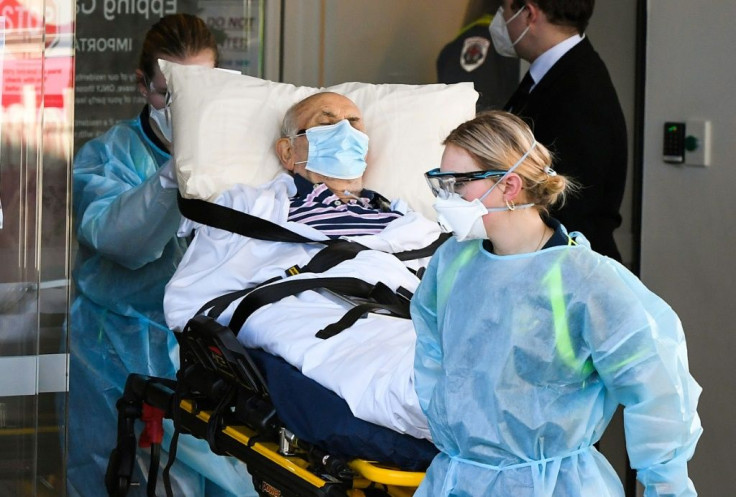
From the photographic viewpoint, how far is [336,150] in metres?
2.72

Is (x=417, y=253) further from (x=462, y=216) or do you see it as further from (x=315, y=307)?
(x=462, y=216)

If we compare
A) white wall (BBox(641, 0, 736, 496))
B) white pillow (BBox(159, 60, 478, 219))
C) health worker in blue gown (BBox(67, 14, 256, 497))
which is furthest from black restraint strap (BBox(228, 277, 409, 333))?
white wall (BBox(641, 0, 736, 496))

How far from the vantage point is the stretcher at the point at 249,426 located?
1.90m

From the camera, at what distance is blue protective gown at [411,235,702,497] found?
1.59 meters

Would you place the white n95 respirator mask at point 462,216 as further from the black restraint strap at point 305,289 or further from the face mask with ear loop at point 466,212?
the black restraint strap at point 305,289

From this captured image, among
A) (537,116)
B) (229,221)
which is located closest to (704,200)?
(537,116)

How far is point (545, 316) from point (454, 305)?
0.18 m

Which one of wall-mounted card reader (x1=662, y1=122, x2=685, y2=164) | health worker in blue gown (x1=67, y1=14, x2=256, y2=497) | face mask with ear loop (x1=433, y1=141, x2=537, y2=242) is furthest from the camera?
wall-mounted card reader (x1=662, y1=122, x2=685, y2=164)

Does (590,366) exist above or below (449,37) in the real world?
below

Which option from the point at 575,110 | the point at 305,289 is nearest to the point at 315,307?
the point at 305,289

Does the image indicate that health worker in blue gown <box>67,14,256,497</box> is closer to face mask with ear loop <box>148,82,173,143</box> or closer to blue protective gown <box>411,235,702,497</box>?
face mask with ear loop <box>148,82,173,143</box>

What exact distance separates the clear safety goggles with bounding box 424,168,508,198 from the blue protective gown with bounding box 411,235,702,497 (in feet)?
0.38

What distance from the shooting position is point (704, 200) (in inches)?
140

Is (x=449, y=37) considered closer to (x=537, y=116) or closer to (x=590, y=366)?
(x=537, y=116)
